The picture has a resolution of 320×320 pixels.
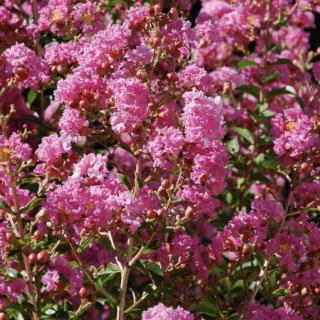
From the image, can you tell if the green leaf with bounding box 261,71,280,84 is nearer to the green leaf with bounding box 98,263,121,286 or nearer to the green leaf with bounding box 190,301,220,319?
the green leaf with bounding box 190,301,220,319

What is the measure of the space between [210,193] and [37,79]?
3.01ft

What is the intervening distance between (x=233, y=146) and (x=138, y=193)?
49.5 inches

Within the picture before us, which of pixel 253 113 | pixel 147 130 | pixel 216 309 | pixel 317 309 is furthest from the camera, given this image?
pixel 253 113

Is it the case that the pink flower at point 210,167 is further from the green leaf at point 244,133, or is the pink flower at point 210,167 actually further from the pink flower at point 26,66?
the green leaf at point 244,133

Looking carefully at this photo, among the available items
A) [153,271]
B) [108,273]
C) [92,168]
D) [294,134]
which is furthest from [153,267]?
[294,134]

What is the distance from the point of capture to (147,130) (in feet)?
6.81

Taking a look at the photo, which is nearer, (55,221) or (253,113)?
(55,221)

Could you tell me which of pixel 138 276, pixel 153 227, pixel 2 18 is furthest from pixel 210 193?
pixel 2 18

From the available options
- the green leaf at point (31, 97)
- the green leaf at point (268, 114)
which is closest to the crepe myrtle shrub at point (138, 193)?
the green leaf at point (31, 97)

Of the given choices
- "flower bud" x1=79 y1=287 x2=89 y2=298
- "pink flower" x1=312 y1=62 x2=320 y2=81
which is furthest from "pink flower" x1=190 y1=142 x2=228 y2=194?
"pink flower" x1=312 y1=62 x2=320 y2=81

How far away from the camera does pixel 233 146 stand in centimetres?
321

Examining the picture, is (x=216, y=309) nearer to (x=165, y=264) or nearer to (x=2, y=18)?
(x=165, y=264)

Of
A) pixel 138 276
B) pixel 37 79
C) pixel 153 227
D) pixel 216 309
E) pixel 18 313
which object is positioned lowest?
pixel 138 276

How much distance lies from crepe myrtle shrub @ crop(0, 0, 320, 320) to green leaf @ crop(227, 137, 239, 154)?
1.12ft
